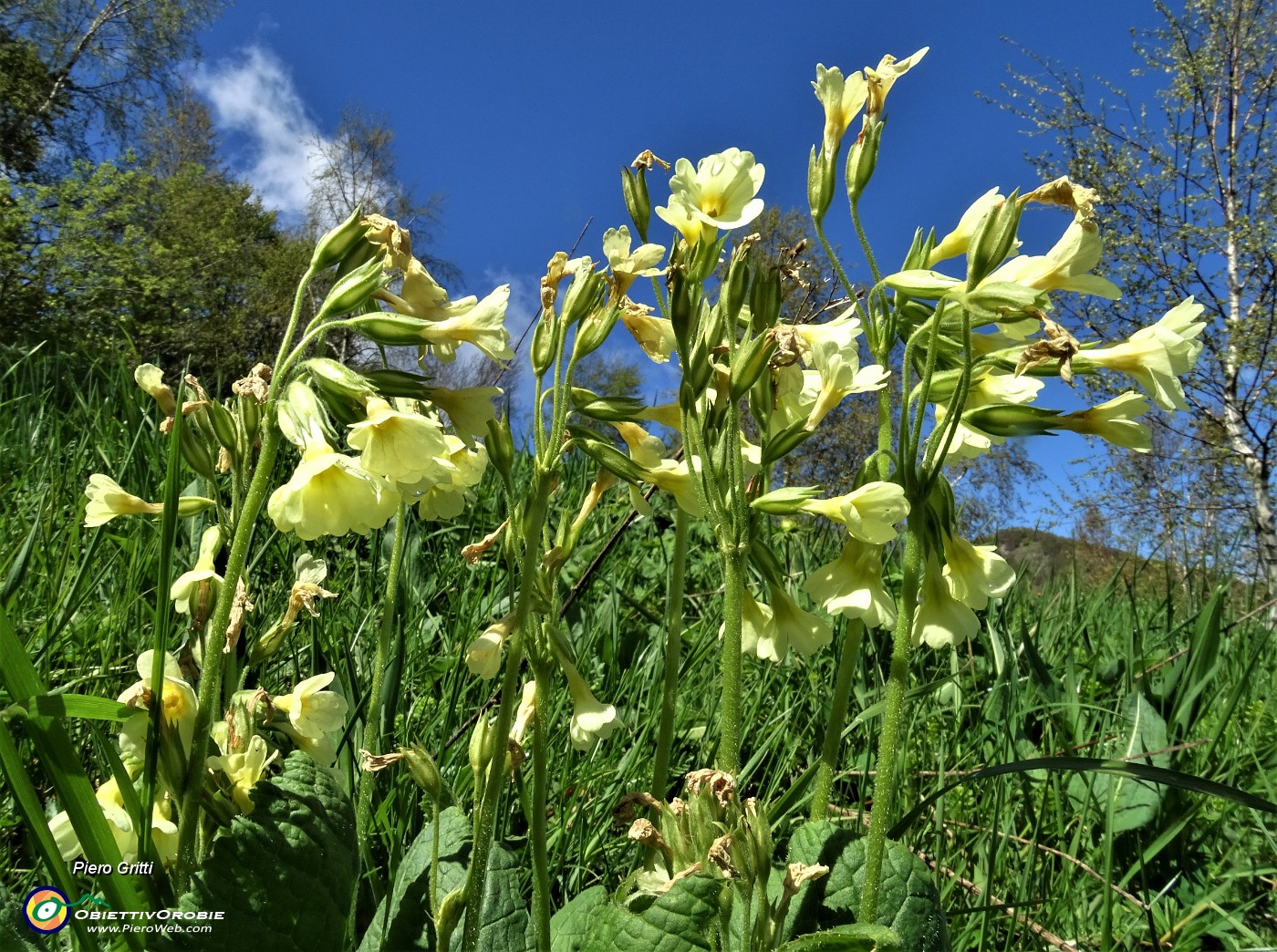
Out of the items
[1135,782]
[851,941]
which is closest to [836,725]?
[851,941]

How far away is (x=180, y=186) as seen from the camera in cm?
2486

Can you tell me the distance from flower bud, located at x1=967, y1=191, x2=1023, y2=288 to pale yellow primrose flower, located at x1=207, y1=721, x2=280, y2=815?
887mm

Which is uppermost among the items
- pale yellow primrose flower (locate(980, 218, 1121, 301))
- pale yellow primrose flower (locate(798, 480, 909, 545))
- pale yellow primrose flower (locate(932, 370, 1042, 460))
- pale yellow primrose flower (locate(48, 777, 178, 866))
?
pale yellow primrose flower (locate(980, 218, 1121, 301))

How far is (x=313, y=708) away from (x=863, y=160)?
971mm

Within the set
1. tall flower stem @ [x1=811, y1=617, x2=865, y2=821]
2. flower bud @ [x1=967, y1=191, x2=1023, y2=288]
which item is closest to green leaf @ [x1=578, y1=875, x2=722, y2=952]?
tall flower stem @ [x1=811, y1=617, x2=865, y2=821]

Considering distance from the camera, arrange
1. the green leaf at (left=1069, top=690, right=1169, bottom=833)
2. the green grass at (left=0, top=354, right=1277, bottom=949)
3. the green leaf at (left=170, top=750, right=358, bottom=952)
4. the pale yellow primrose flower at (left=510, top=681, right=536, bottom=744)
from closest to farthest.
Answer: the green leaf at (left=170, top=750, right=358, bottom=952) → the pale yellow primrose flower at (left=510, top=681, right=536, bottom=744) → the green grass at (left=0, top=354, right=1277, bottom=949) → the green leaf at (left=1069, top=690, right=1169, bottom=833)

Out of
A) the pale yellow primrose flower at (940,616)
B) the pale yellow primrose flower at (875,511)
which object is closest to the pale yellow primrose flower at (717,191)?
the pale yellow primrose flower at (875,511)

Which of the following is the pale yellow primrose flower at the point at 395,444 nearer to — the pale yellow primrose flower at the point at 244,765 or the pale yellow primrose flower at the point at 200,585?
the pale yellow primrose flower at the point at 200,585

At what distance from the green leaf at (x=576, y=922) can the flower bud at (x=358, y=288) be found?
2.33 feet

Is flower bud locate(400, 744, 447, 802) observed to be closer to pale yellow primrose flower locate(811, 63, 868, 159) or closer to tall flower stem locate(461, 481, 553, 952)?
tall flower stem locate(461, 481, 553, 952)

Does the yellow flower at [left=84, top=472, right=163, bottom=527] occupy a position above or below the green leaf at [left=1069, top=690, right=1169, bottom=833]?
above

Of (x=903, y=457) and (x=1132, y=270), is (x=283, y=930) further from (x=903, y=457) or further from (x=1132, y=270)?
(x=1132, y=270)

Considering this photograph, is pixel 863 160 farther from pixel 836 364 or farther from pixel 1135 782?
pixel 1135 782

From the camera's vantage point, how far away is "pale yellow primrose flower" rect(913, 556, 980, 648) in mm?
901
